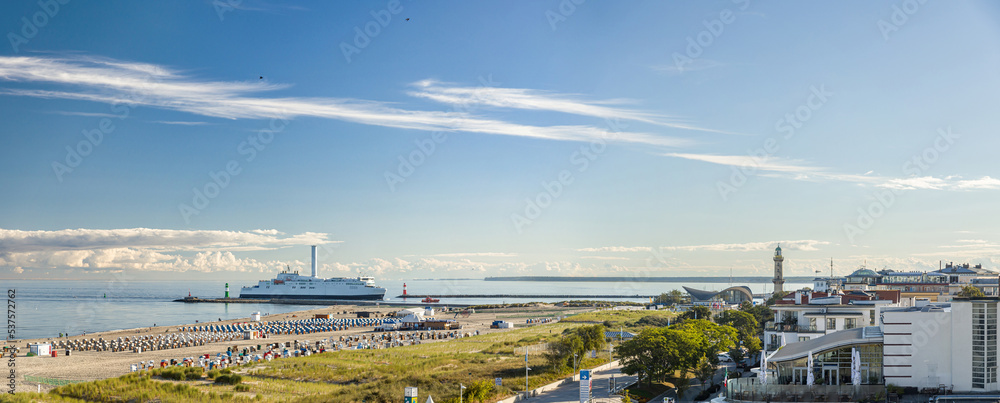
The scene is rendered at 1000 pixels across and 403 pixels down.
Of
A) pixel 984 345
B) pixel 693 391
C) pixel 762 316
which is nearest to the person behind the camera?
pixel 984 345

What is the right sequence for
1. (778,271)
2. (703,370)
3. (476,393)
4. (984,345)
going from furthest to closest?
1. (778,271)
2. (703,370)
3. (476,393)
4. (984,345)

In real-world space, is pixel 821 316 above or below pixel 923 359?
below

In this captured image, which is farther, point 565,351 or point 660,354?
point 565,351

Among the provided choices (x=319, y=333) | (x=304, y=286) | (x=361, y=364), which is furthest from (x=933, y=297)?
(x=304, y=286)

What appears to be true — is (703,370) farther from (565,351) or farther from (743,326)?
(743,326)

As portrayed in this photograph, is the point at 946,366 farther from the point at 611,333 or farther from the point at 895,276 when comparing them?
the point at 895,276

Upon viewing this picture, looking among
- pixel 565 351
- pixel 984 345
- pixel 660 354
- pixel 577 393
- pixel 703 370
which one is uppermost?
pixel 984 345

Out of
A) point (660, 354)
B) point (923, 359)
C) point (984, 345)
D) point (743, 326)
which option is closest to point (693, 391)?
point (660, 354)

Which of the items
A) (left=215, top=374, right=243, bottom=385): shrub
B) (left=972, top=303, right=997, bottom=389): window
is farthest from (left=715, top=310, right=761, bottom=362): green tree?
(left=215, top=374, right=243, bottom=385): shrub

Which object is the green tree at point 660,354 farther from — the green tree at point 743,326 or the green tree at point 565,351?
the green tree at point 743,326

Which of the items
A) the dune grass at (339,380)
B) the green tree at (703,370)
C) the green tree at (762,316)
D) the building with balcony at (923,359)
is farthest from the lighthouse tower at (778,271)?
the building with balcony at (923,359)
